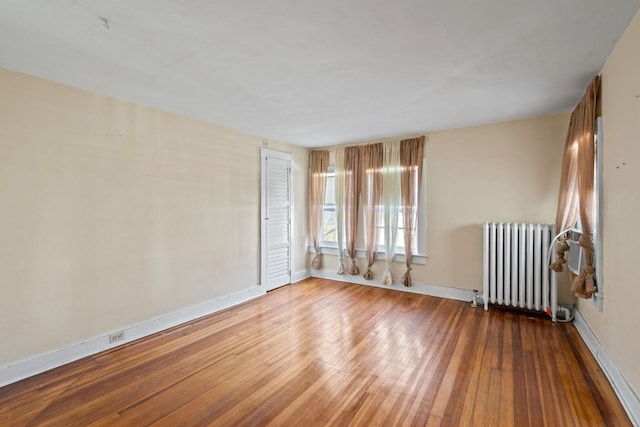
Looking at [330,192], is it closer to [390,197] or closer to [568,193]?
[390,197]

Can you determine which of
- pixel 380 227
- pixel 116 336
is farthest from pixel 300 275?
pixel 116 336

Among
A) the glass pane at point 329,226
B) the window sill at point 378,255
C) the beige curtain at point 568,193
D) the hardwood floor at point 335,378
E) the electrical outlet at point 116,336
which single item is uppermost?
the beige curtain at point 568,193

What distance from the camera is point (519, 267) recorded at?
344cm

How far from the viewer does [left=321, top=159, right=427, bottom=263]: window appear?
14.1 ft

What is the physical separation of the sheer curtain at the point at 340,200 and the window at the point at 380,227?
0.58 ft

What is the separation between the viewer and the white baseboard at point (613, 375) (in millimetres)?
1762

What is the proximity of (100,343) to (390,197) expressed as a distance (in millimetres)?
3875

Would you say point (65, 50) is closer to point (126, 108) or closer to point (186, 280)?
point (126, 108)

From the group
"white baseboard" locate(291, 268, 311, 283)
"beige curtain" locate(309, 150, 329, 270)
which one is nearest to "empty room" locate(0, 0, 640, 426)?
"white baseboard" locate(291, 268, 311, 283)

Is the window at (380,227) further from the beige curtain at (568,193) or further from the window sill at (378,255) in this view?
the beige curtain at (568,193)

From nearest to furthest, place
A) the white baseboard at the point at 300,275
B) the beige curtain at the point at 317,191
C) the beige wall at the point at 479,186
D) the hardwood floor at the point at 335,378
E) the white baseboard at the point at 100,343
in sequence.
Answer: the hardwood floor at the point at 335,378 → the white baseboard at the point at 100,343 → the beige wall at the point at 479,186 → the white baseboard at the point at 300,275 → the beige curtain at the point at 317,191

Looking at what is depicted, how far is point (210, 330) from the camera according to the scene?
316cm

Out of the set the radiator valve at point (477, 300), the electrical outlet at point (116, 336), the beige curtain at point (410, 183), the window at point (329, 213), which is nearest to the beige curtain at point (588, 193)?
the radiator valve at point (477, 300)

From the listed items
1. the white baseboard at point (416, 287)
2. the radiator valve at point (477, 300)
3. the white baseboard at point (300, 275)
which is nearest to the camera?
the radiator valve at point (477, 300)
